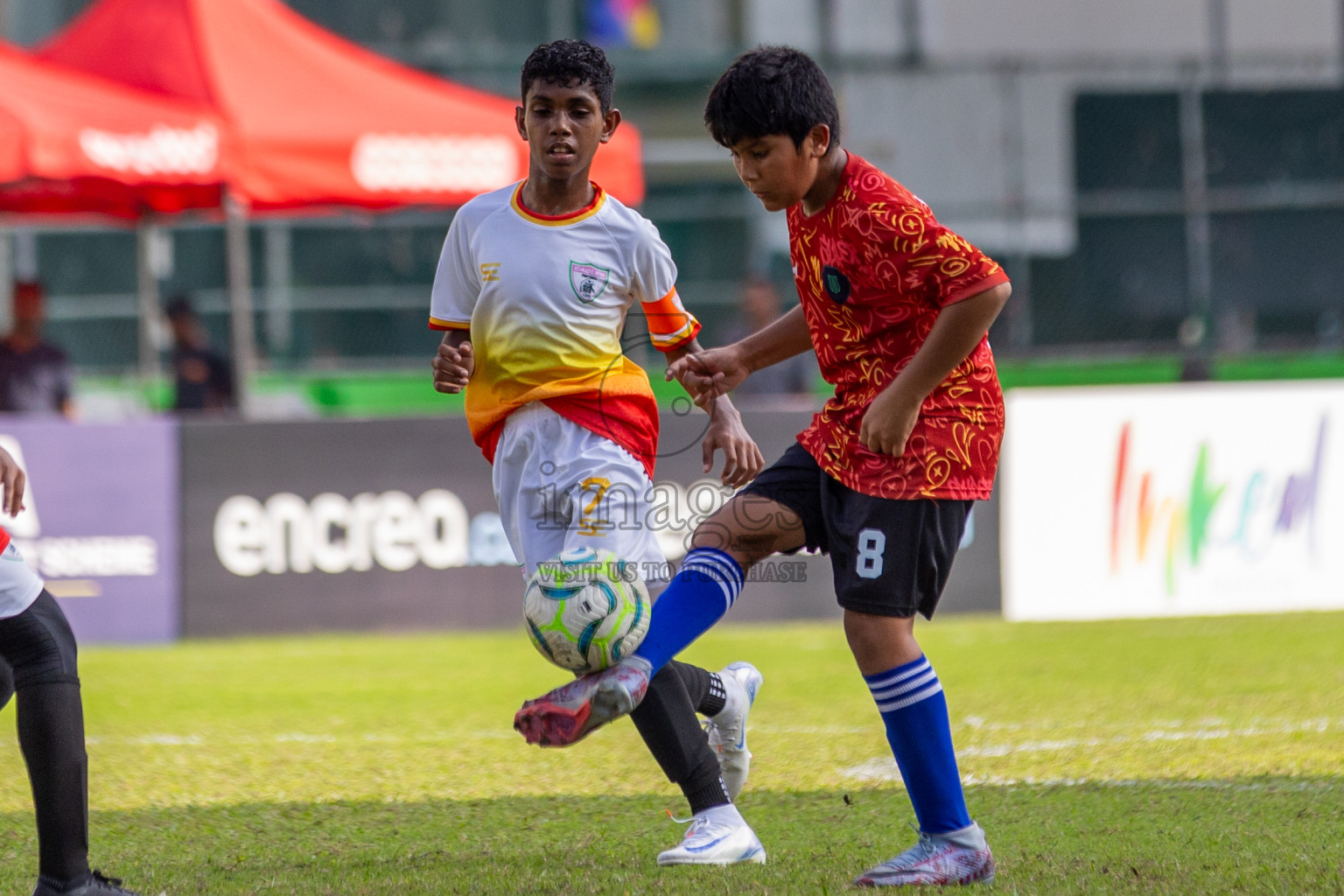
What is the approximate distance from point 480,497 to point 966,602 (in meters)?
2.79

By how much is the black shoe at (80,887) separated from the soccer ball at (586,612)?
991mm

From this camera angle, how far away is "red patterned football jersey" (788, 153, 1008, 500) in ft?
10.8

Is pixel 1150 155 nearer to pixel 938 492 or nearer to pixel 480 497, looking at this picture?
pixel 480 497

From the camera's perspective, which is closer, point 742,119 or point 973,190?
point 742,119

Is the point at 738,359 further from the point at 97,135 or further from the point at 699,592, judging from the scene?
the point at 97,135

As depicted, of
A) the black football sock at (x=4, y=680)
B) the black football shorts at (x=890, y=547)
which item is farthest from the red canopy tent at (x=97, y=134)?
the black football shorts at (x=890, y=547)

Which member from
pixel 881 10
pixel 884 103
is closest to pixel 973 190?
pixel 884 103

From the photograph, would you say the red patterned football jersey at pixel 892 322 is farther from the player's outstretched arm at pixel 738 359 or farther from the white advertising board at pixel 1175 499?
the white advertising board at pixel 1175 499

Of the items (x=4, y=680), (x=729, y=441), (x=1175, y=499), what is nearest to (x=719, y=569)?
(x=729, y=441)

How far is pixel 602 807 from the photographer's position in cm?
449

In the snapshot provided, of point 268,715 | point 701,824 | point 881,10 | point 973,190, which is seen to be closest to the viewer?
point 701,824

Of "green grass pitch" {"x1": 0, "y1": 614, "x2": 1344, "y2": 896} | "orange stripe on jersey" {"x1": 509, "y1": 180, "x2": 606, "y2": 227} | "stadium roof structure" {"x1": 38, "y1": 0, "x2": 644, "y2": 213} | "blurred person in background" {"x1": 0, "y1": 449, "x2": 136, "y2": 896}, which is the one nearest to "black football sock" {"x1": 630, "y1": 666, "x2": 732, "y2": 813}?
"green grass pitch" {"x1": 0, "y1": 614, "x2": 1344, "y2": 896}

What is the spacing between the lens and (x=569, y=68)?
368cm

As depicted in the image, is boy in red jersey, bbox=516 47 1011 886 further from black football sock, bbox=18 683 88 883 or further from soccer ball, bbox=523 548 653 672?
black football sock, bbox=18 683 88 883
